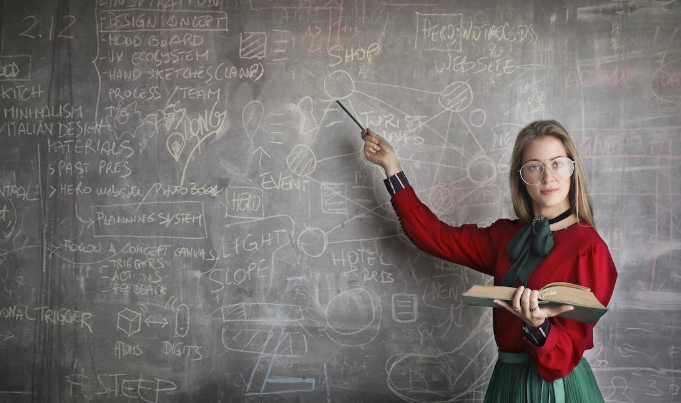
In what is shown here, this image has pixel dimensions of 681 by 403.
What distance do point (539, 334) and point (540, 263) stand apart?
33 cm

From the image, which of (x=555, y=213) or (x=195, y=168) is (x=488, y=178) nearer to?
(x=555, y=213)

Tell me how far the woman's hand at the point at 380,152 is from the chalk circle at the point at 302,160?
0.33 m

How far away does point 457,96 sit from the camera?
110 inches

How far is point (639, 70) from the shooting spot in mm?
2762

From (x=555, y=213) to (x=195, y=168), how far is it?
1846mm

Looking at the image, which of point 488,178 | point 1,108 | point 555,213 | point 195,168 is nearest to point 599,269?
point 555,213

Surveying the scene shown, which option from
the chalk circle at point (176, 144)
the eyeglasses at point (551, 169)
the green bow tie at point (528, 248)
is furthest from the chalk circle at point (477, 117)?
the chalk circle at point (176, 144)

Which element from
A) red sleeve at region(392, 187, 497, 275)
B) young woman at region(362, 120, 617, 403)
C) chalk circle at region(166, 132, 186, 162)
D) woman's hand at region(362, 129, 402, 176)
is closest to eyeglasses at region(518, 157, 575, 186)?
young woman at region(362, 120, 617, 403)

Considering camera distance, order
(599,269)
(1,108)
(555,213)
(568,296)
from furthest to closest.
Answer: (1,108) → (555,213) → (599,269) → (568,296)

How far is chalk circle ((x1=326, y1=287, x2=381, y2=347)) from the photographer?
9.25 feet

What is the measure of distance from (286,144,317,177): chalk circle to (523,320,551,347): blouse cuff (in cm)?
147

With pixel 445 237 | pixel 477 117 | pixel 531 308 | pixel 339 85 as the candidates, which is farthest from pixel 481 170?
pixel 531 308

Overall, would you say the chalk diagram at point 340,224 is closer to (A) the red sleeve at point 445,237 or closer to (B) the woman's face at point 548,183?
(A) the red sleeve at point 445,237

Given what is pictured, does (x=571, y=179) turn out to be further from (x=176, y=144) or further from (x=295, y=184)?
(x=176, y=144)
